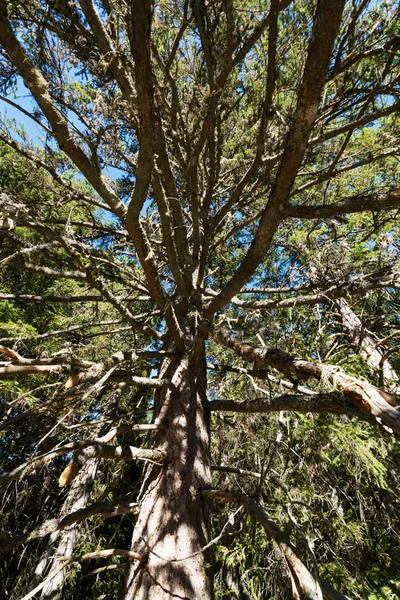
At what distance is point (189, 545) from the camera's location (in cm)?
243

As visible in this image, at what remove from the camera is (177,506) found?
2623mm

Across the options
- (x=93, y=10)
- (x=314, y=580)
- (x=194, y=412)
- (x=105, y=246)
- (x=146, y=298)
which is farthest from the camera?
(x=105, y=246)

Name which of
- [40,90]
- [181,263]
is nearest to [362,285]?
[181,263]

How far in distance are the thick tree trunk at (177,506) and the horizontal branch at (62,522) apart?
8.7 inches

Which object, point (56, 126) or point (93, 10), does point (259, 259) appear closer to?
point (56, 126)

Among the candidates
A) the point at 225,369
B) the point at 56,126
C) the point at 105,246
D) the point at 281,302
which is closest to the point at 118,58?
the point at 56,126

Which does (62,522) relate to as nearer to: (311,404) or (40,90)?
(311,404)

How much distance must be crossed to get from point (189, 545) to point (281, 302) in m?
2.34

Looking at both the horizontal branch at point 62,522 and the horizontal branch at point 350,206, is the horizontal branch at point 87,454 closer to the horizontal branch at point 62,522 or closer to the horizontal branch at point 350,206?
the horizontal branch at point 62,522

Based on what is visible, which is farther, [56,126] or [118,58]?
[118,58]

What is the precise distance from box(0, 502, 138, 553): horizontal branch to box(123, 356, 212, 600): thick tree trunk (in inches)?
8.7

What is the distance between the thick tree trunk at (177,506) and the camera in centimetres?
226

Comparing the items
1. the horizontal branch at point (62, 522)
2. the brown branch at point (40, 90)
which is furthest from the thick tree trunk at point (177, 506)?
the brown branch at point (40, 90)

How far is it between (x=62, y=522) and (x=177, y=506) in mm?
835
